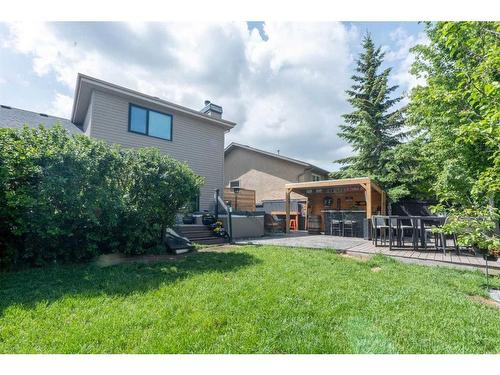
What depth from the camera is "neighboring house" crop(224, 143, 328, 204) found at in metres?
16.8

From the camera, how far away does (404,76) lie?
12.2 m

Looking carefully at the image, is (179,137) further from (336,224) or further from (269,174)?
(336,224)

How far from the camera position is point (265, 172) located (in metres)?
17.9

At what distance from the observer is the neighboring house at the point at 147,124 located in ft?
29.3

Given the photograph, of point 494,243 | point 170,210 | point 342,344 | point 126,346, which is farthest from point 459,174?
point 126,346

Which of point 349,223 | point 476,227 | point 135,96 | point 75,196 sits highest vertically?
point 135,96

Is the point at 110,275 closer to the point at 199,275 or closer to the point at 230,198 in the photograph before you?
the point at 199,275

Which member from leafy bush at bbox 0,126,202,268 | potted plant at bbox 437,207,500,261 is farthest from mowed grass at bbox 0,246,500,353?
potted plant at bbox 437,207,500,261

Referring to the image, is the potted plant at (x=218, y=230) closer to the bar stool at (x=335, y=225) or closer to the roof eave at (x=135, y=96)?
the roof eave at (x=135, y=96)

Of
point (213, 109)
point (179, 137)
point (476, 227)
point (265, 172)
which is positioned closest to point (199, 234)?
point (179, 137)

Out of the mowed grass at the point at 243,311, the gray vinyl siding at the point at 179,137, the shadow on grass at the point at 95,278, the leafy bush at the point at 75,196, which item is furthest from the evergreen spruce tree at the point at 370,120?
the leafy bush at the point at 75,196

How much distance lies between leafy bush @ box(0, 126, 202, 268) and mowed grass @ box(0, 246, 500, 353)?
26.7 inches

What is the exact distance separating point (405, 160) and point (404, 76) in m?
4.35

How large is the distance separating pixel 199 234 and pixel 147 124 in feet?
17.2
